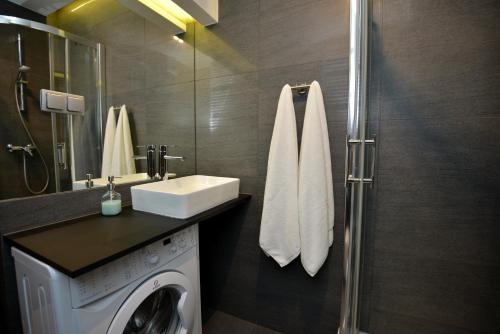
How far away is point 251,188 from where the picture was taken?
1.52m

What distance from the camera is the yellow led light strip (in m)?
1.41

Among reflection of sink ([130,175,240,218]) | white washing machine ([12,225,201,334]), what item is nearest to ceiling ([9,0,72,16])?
reflection of sink ([130,175,240,218])

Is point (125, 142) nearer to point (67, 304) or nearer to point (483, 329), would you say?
point (67, 304)

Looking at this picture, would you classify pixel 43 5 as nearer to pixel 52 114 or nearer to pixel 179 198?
pixel 52 114

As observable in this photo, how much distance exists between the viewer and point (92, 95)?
45.6 inches

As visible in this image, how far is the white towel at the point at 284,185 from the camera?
1.28m

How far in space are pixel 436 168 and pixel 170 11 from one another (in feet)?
6.10

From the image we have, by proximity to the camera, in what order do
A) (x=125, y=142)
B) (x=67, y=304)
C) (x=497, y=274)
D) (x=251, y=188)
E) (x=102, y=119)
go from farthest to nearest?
(x=251, y=188), (x=125, y=142), (x=102, y=119), (x=497, y=274), (x=67, y=304)

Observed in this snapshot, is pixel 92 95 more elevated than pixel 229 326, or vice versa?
pixel 92 95

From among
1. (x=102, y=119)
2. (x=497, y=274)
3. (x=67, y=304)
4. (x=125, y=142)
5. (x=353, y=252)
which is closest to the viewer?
(x=67, y=304)

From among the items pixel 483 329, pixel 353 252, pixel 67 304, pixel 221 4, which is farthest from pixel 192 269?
pixel 221 4

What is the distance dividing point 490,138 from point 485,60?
351mm

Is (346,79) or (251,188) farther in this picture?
(251,188)

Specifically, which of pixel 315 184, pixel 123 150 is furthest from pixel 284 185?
pixel 123 150
